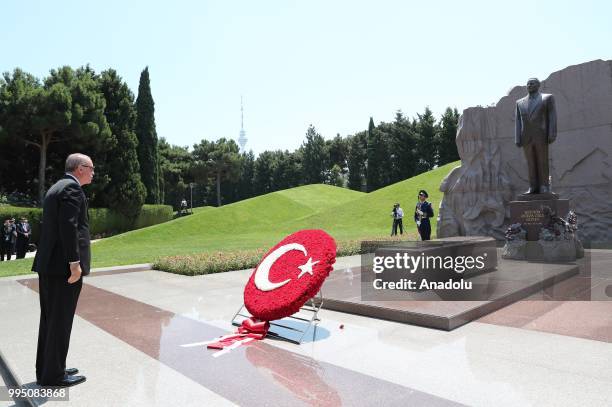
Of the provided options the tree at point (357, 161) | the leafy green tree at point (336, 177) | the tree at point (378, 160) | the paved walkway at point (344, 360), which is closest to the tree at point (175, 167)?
the leafy green tree at point (336, 177)

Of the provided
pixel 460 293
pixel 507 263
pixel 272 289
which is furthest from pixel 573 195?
pixel 272 289

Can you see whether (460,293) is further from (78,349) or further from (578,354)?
(78,349)

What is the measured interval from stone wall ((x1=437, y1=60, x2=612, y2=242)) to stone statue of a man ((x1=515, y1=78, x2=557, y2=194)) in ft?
17.0

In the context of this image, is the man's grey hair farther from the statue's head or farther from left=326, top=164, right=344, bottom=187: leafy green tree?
left=326, top=164, right=344, bottom=187: leafy green tree

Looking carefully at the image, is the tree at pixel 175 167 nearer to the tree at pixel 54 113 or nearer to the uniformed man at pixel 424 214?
the tree at pixel 54 113

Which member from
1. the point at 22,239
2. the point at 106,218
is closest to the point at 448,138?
the point at 106,218

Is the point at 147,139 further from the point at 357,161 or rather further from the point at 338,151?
the point at 338,151

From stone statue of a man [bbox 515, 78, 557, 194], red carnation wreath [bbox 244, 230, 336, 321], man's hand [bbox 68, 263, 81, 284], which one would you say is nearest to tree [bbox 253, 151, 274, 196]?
stone statue of a man [bbox 515, 78, 557, 194]

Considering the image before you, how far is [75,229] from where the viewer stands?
3586 millimetres

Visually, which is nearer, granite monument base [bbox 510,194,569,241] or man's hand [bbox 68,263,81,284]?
man's hand [bbox 68,263,81,284]

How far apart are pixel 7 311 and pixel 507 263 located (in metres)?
9.96

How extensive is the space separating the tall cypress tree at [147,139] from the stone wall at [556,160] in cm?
2900

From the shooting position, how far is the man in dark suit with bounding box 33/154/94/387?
3.57 metres

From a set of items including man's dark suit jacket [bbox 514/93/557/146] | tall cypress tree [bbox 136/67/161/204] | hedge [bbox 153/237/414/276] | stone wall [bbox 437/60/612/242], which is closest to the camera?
man's dark suit jacket [bbox 514/93/557/146]
